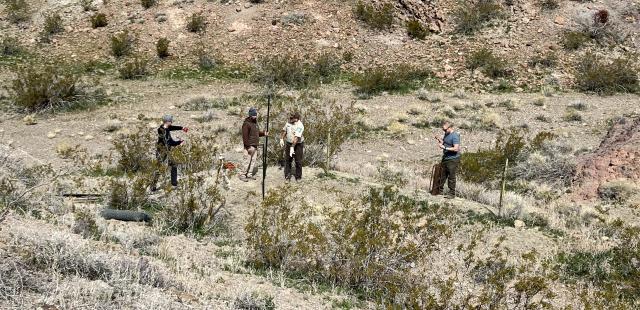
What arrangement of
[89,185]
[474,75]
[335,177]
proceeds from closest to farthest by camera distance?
1. [89,185]
2. [335,177]
3. [474,75]

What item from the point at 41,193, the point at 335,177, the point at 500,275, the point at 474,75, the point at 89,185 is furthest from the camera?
the point at 474,75

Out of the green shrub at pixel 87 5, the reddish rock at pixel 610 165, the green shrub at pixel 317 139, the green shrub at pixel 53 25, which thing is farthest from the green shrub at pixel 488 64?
the green shrub at pixel 53 25

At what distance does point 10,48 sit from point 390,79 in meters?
14.1

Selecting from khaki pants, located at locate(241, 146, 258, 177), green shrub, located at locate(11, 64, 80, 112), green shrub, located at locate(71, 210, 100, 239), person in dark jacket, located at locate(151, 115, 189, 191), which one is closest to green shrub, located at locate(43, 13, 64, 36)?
green shrub, located at locate(11, 64, 80, 112)

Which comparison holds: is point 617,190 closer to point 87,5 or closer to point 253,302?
point 253,302

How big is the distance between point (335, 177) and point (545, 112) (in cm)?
1080

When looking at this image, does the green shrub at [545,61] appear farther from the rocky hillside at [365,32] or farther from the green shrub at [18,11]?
the green shrub at [18,11]

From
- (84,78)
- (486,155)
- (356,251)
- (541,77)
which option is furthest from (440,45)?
(356,251)

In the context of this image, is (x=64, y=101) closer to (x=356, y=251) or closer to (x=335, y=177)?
(x=335, y=177)

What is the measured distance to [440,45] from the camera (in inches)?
926

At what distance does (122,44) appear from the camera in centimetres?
2214

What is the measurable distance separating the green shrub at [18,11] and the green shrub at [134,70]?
21.9 ft

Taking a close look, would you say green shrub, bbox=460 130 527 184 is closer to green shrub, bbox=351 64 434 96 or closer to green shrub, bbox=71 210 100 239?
green shrub, bbox=351 64 434 96

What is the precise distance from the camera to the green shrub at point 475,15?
23.9m
